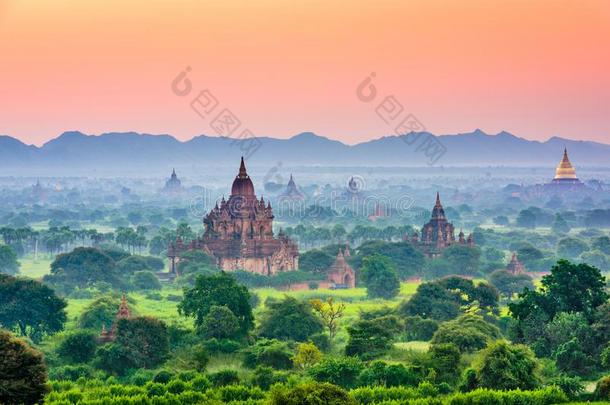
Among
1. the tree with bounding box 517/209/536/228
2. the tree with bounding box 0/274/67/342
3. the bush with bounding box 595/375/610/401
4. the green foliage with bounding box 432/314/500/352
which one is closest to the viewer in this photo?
the bush with bounding box 595/375/610/401

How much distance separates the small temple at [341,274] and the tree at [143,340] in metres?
42.7

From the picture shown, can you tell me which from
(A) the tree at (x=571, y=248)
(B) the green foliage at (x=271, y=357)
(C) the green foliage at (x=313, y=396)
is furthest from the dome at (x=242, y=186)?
(C) the green foliage at (x=313, y=396)

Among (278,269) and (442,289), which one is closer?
(442,289)

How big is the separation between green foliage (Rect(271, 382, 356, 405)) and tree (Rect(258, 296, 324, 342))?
73.6 feet

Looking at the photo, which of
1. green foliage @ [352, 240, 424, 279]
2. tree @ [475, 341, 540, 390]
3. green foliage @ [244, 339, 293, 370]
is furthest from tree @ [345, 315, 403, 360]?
green foliage @ [352, 240, 424, 279]

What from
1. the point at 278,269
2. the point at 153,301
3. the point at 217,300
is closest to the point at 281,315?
the point at 217,300

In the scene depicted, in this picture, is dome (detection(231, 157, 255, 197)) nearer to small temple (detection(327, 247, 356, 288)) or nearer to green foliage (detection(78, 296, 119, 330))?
small temple (detection(327, 247, 356, 288))

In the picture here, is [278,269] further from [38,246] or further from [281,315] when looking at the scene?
[38,246]

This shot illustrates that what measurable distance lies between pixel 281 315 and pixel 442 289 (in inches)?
497

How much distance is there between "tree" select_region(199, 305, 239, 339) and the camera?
→ 2232 inches

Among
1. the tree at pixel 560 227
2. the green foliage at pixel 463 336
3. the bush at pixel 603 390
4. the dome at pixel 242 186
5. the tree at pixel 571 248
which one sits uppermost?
the dome at pixel 242 186

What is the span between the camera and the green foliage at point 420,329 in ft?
200

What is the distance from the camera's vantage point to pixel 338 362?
47406mm

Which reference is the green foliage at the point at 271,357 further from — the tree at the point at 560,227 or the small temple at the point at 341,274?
the tree at the point at 560,227
